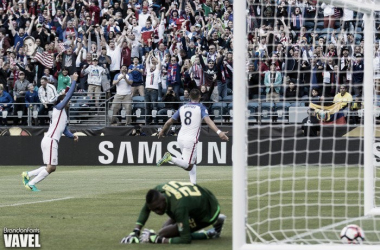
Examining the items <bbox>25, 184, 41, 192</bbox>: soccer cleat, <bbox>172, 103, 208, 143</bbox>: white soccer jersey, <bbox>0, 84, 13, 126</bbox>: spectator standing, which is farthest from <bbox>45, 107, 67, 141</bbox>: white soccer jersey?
<bbox>0, 84, 13, 126</bbox>: spectator standing

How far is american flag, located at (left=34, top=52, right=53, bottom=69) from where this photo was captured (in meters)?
30.2

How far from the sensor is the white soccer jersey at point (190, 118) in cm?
1761

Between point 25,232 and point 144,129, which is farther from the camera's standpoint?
point 144,129

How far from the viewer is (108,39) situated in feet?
102

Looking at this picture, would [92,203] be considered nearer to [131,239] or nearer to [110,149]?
[131,239]

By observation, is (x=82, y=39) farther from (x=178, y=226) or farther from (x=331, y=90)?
(x=178, y=226)

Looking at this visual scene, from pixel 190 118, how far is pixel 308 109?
5.11 metres

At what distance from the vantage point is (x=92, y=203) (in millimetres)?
15516

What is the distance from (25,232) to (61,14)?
870 inches

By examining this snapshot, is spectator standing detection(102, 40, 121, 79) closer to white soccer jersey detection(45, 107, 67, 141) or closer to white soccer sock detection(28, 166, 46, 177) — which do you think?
white soccer jersey detection(45, 107, 67, 141)

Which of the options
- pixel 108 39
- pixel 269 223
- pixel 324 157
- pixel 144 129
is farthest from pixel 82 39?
pixel 269 223

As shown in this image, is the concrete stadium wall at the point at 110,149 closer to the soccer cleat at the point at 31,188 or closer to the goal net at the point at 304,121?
the goal net at the point at 304,121

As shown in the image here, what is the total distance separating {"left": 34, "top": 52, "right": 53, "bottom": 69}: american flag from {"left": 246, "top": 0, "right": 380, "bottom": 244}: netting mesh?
806cm

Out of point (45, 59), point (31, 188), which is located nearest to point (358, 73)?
point (31, 188)
